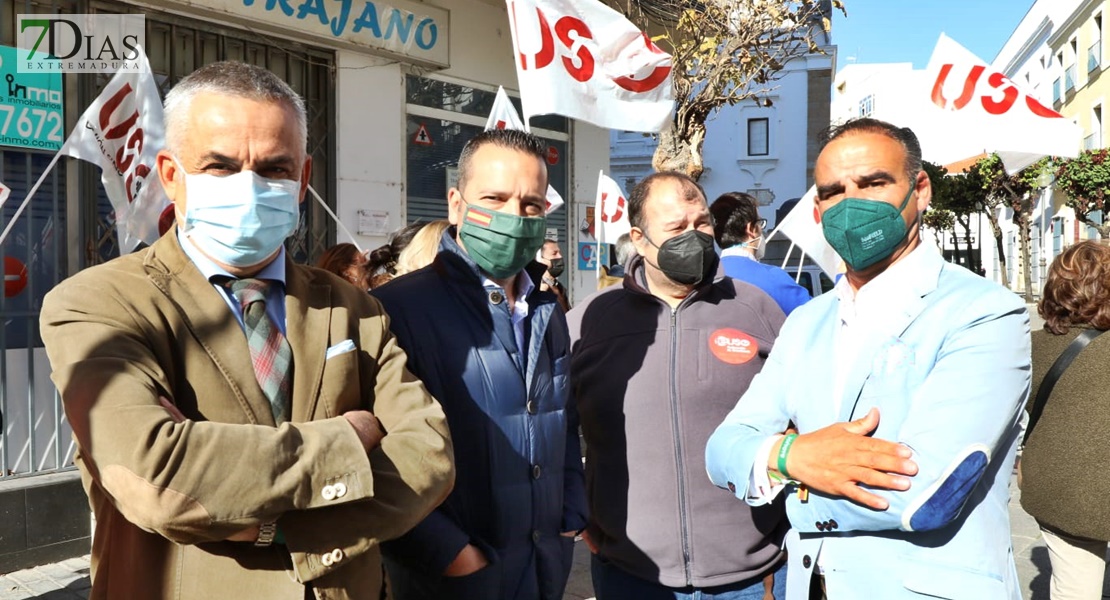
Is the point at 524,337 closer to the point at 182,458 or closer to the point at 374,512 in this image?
the point at 374,512

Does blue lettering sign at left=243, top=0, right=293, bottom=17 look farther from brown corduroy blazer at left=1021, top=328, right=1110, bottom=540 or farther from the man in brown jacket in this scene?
brown corduroy blazer at left=1021, top=328, right=1110, bottom=540

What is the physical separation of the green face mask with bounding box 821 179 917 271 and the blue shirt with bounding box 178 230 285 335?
1439 mm

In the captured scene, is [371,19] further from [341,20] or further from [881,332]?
[881,332]

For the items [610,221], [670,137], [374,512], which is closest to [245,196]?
[374,512]

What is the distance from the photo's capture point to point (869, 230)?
2305 mm

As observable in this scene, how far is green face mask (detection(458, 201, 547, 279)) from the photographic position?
246cm

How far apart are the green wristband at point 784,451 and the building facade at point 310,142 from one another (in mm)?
5224

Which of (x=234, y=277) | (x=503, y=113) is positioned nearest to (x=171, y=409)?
(x=234, y=277)

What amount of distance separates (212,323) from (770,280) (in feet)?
11.5

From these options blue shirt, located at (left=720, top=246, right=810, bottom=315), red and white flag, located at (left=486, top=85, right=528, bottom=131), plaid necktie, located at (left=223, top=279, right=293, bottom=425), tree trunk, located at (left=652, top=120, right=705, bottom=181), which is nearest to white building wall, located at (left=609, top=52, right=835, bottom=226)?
tree trunk, located at (left=652, top=120, right=705, bottom=181)

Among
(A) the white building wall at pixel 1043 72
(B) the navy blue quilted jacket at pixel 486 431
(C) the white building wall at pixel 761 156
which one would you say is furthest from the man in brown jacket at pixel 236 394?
(A) the white building wall at pixel 1043 72

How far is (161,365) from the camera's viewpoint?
1682 millimetres

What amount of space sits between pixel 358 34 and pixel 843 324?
256 inches

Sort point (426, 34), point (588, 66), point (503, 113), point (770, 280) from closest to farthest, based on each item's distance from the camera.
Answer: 1. point (770, 280)
2. point (588, 66)
3. point (503, 113)
4. point (426, 34)
